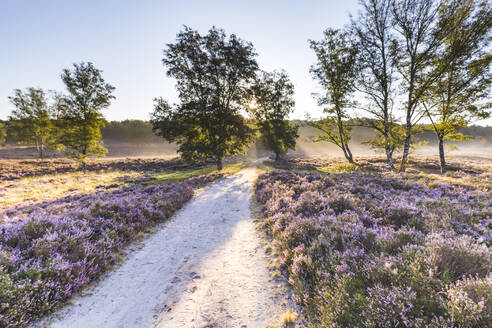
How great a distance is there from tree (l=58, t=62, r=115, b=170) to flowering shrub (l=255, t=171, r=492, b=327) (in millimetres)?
32376

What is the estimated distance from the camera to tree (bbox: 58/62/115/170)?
2633 centimetres

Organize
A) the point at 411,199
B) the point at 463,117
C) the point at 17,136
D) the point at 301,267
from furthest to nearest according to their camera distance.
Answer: the point at 17,136 → the point at 463,117 → the point at 411,199 → the point at 301,267

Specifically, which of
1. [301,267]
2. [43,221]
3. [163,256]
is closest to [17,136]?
[43,221]

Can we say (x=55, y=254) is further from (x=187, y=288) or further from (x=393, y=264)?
(x=393, y=264)

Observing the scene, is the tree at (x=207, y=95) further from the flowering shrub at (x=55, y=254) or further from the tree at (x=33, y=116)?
the tree at (x=33, y=116)

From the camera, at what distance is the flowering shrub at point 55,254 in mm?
3375

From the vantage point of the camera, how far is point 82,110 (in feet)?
88.6

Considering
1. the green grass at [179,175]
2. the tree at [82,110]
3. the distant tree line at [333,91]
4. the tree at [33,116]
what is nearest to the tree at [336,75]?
the distant tree line at [333,91]

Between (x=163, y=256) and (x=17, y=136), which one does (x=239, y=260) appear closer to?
(x=163, y=256)

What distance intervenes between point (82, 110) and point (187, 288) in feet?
111

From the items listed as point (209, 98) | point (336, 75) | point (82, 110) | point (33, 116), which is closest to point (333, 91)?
point (336, 75)

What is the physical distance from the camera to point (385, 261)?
327cm

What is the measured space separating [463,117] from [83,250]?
28.1 metres

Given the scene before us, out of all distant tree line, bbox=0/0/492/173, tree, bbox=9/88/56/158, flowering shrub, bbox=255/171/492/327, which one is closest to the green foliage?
distant tree line, bbox=0/0/492/173
